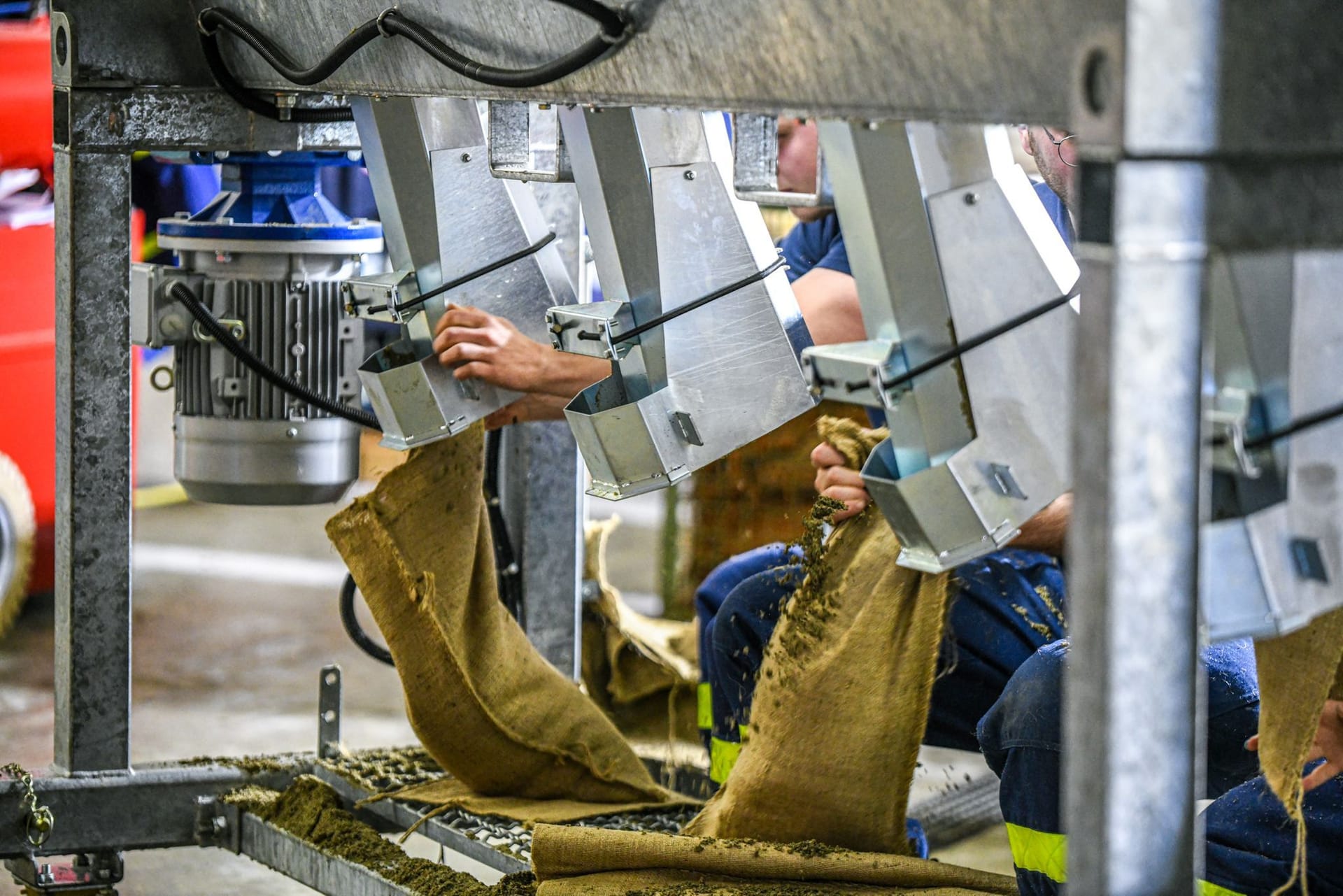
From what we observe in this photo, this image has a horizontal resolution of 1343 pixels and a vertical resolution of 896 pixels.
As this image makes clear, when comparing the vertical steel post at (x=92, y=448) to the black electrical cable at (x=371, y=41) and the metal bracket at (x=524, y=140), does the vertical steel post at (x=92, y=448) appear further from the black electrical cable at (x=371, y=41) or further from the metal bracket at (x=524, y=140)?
the metal bracket at (x=524, y=140)

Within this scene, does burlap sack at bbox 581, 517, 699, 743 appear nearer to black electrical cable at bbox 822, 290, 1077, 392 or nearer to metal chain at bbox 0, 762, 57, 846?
metal chain at bbox 0, 762, 57, 846

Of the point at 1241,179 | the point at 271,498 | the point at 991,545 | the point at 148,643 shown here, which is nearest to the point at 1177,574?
the point at 1241,179

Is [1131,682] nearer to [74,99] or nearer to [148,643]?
[74,99]

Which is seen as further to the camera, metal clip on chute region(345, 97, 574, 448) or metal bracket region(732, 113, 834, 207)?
metal clip on chute region(345, 97, 574, 448)

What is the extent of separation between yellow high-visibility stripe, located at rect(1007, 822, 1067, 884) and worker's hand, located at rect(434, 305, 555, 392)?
773 millimetres

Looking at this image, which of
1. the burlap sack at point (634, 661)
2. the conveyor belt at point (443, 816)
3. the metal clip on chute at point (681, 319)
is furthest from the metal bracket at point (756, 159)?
the burlap sack at point (634, 661)

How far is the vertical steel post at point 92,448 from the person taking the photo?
7.17 feet

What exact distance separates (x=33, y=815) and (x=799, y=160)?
1.28 meters

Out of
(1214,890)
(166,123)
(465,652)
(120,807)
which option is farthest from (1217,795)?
(166,123)

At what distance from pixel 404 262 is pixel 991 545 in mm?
959

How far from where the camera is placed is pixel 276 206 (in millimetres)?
2396

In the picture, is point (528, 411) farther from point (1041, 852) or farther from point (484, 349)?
point (1041, 852)

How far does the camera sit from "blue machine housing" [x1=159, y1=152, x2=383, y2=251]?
2334mm

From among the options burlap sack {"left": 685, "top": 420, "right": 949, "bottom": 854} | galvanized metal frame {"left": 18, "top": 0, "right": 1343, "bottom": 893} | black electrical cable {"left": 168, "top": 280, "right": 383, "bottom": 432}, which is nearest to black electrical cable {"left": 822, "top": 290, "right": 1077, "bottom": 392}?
galvanized metal frame {"left": 18, "top": 0, "right": 1343, "bottom": 893}
